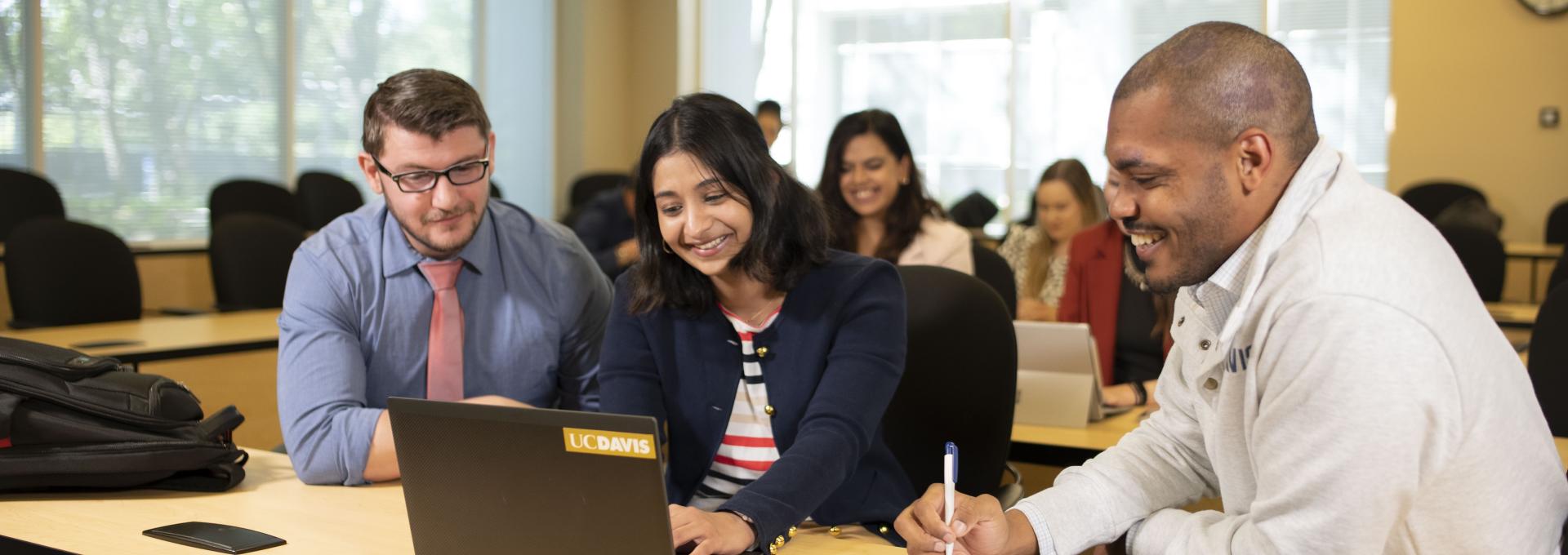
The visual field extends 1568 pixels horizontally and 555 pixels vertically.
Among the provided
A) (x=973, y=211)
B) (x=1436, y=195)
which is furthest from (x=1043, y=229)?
(x=1436, y=195)

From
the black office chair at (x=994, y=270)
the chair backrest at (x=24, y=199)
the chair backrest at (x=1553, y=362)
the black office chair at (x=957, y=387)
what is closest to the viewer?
the black office chair at (x=957, y=387)

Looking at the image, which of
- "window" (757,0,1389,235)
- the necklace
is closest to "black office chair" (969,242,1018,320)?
the necklace

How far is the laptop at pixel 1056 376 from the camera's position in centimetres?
255

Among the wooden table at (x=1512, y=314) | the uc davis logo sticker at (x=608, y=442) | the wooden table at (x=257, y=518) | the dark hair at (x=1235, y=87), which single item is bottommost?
the wooden table at (x=1512, y=314)

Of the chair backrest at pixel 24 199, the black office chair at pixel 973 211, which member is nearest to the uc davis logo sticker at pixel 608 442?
the chair backrest at pixel 24 199

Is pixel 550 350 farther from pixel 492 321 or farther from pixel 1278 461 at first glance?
pixel 1278 461

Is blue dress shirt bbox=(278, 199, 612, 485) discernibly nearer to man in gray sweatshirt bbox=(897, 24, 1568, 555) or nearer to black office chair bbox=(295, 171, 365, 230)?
man in gray sweatshirt bbox=(897, 24, 1568, 555)

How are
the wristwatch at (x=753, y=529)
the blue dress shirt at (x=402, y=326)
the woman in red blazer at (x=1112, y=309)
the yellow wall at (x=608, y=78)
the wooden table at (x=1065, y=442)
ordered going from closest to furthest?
the wristwatch at (x=753, y=529), the blue dress shirt at (x=402, y=326), the wooden table at (x=1065, y=442), the woman in red blazer at (x=1112, y=309), the yellow wall at (x=608, y=78)

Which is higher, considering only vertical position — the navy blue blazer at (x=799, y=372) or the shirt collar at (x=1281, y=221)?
→ the shirt collar at (x=1281, y=221)

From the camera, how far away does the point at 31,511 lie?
172 cm

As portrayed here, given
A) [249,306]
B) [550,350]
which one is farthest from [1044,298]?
[249,306]

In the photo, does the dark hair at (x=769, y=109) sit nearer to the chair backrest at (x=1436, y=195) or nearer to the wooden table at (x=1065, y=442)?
the chair backrest at (x=1436, y=195)

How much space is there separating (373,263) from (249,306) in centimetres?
289

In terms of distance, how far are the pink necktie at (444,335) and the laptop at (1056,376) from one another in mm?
1113
